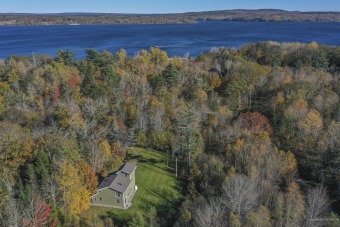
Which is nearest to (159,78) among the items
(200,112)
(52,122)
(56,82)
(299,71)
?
(200,112)

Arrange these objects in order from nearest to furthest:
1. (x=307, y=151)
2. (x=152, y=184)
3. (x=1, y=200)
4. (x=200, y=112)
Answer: (x=1, y=200), (x=152, y=184), (x=307, y=151), (x=200, y=112)

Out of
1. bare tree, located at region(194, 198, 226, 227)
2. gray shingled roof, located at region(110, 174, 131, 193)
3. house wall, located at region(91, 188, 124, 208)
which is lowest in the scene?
house wall, located at region(91, 188, 124, 208)

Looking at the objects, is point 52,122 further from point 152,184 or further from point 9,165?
point 152,184

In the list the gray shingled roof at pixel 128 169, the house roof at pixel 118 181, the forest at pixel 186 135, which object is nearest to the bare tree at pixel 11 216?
the forest at pixel 186 135

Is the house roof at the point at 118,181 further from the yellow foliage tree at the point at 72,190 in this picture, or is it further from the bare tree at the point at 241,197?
the bare tree at the point at 241,197

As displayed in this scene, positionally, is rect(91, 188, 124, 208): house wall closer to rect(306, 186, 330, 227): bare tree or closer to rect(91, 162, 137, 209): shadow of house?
rect(91, 162, 137, 209): shadow of house

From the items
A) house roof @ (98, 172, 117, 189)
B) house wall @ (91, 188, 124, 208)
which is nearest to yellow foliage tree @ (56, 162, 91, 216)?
house wall @ (91, 188, 124, 208)

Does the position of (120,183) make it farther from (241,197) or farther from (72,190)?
(241,197)

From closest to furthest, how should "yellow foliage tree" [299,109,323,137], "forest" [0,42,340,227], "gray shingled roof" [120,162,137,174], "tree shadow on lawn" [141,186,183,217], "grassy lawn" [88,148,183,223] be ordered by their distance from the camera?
"forest" [0,42,340,227] → "grassy lawn" [88,148,183,223] → "tree shadow on lawn" [141,186,183,217] → "gray shingled roof" [120,162,137,174] → "yellow foliage tree" [299,109,323,137]

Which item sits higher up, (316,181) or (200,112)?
(200,112)
